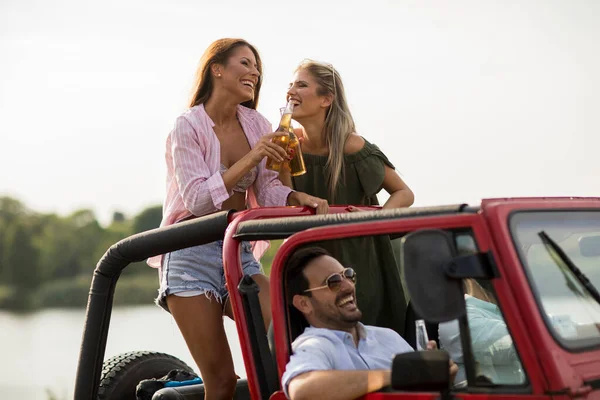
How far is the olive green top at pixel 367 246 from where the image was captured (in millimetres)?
4875

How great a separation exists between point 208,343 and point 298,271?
0.86 meters

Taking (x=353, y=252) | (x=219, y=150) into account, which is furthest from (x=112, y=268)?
(x=353, y=252)

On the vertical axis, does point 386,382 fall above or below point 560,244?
below

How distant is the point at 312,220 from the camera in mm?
3973

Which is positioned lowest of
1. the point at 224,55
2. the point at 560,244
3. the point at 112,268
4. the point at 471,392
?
the point at 471,392

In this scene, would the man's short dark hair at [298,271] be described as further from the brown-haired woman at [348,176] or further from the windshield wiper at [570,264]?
the windshield wiper at [570,264]

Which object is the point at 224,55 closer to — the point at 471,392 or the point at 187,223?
the point at 187,223

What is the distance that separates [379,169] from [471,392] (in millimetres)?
2099

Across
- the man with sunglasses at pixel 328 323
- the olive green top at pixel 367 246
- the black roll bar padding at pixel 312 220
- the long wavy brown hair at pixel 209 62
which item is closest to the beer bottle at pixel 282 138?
the olive green top at pixel 367 246

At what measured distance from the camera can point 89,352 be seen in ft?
16.5

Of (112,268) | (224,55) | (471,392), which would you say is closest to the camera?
(471,392)

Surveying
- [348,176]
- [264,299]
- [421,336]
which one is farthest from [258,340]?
[348,176]

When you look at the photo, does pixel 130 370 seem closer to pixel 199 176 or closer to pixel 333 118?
pixel 199 176

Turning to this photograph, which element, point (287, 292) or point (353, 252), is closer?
point (287, 292)
